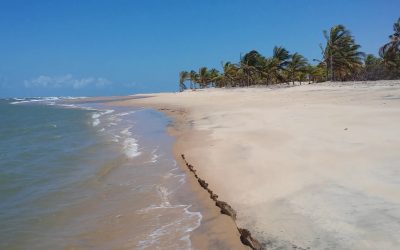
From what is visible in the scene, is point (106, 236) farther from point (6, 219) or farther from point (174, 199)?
point (6, 219)

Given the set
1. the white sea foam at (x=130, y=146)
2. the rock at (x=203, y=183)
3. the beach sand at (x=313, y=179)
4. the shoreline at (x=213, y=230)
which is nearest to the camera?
the beach sand at (x=313, y=179)

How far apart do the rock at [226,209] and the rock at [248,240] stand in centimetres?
69

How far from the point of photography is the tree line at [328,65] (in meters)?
44.6

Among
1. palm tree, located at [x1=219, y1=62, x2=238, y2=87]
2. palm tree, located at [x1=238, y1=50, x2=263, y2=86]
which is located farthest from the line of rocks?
palm tree, located at [x1=219, y1=62, x2=238, y2=87]

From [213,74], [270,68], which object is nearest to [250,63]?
[270,68]

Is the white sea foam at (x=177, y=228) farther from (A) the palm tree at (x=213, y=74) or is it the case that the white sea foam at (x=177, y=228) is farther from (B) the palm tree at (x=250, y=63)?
(A) the palm tree at (x=213, y=74)

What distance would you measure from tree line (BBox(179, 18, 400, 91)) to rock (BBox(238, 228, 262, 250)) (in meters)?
35.1

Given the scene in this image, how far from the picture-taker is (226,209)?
245 inches

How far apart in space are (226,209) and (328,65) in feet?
161

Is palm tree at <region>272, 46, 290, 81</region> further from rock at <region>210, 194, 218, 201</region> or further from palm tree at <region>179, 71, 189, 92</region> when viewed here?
rock at <region>210, 194, 218, 201</region>

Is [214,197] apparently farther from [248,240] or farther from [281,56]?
[281,56]

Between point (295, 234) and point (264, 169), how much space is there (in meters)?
3.44

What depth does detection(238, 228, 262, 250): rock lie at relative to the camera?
15.4 ft

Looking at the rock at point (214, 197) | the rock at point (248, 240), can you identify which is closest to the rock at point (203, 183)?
the rock at point (214, 197)
